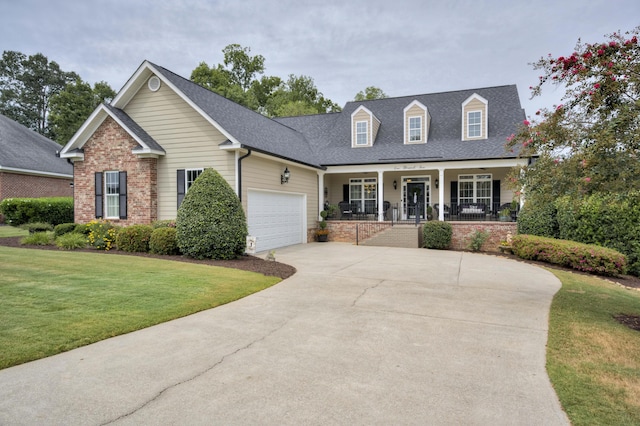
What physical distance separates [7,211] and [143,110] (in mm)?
10962

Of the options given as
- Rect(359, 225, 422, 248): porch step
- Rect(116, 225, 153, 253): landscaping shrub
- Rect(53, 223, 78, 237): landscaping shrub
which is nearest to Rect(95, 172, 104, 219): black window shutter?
Rect(53, 223, 78, 237): landscaping shrub

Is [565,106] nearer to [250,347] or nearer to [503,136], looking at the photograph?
[250,347]

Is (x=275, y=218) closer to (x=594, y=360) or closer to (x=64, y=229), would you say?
(x=64, y=229)

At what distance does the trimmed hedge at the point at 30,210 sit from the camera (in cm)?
1830

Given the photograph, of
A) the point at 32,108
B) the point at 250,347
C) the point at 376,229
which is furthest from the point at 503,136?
the point at 32,108

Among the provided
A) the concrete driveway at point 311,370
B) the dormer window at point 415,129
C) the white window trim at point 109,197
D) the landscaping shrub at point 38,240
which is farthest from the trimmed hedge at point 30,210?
the dormer window at point 415,129

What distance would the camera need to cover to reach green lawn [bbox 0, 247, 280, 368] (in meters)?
4.32

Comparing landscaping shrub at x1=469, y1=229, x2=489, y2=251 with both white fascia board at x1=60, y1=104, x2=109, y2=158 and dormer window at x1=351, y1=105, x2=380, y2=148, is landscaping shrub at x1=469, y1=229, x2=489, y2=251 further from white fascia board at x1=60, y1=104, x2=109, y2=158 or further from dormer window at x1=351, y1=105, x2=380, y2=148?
white fascia board at x1=60, y1=104, x2=109, y2=158

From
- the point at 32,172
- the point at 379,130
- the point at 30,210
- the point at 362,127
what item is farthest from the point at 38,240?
the point at 379,130

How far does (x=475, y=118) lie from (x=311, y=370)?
56.2ft

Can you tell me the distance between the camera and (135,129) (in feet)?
42.7

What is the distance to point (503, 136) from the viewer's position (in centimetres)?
1728

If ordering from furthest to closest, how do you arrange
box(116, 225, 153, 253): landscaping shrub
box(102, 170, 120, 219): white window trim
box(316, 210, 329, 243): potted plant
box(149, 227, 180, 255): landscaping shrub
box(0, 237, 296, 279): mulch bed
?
box(316, 210, 329, 243): potted plant < box(102, 170, 120, 219): white window trim < box(116, 225, 153, 253): landscaping shrub < box(149, 227, 180, 255): landscaping shrub < box(0, 237, 296, 279): mulch bed

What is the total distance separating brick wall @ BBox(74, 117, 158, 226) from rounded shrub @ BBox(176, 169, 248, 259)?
3.40m
